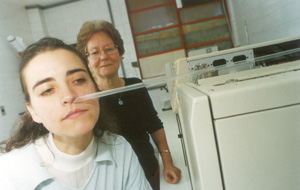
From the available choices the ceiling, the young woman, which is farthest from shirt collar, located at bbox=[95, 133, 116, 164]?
the ceiling

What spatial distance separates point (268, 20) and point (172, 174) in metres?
0.79

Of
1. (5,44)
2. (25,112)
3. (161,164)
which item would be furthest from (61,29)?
(161,164)

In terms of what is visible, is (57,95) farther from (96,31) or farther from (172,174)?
(172,174)

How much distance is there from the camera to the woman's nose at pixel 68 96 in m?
0.42

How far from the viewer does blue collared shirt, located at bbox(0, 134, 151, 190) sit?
441mm

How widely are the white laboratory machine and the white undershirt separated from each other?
0.31 metres

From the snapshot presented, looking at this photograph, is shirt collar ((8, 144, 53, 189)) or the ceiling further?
the ceiling

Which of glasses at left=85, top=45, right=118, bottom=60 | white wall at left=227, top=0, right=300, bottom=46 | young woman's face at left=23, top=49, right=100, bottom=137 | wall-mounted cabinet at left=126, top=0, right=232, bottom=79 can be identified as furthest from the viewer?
white wall at left=227, top=0, right=300, bottom=46

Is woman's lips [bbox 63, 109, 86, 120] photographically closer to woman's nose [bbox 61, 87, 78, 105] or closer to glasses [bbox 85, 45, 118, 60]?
woman's nose [bbox 61, 87, 78, 105]

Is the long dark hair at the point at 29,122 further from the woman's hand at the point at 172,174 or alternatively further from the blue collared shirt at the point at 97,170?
the woman's hand at the point at 172,174

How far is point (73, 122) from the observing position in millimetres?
417

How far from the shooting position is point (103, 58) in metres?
0.53

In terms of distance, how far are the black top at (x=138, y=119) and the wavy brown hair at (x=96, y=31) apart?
0.12m

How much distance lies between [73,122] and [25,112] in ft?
0.52
